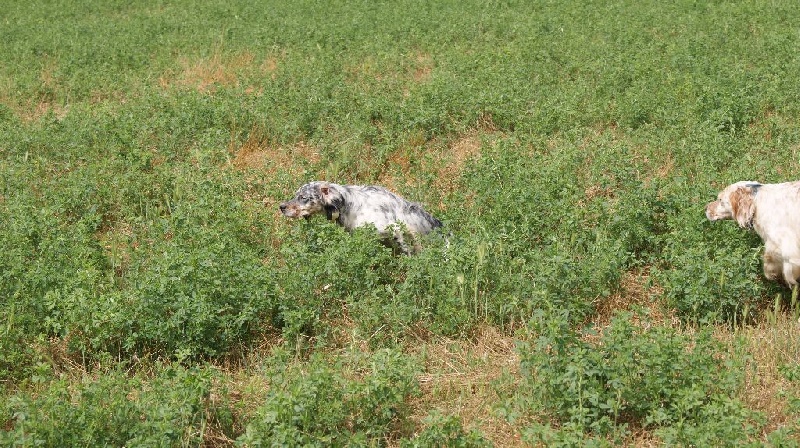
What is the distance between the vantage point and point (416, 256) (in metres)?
7.05

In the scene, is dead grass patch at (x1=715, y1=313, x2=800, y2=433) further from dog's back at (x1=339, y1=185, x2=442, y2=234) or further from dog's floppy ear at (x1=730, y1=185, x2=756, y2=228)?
dog's back at (x1=339, y1=185, x2=442, y2=234)

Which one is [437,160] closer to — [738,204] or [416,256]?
[416,256]

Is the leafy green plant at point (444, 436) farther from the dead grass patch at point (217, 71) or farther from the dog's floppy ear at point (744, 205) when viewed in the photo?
the dead grass patch at point (217, 71)

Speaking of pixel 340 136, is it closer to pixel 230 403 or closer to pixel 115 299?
pixel 115 299

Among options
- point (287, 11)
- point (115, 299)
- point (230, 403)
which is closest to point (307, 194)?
point (115, 299)

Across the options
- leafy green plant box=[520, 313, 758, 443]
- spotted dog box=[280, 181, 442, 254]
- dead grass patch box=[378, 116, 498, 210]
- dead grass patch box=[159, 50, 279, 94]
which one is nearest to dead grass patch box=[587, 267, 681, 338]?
leafy green plant box=[520, 313, 758, 443]

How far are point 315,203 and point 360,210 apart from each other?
392 millimetres

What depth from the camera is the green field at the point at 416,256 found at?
16.9 ft

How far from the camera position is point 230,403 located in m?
5.59

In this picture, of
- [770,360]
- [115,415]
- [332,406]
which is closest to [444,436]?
[332,406]

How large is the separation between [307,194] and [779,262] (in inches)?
147

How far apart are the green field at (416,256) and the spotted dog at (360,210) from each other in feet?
0.86

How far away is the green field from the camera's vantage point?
202 inches

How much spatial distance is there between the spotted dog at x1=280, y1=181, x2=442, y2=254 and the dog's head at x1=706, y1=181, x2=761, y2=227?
2.38m
